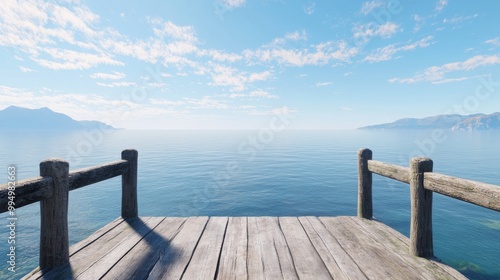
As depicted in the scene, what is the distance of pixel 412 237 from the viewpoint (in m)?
3.47

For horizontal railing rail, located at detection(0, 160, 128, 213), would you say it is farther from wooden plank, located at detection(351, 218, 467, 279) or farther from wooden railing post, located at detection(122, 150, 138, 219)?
wooden plank, located at detection(351, 218, 467, 279)

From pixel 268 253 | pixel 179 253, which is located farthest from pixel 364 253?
pixel 179 253

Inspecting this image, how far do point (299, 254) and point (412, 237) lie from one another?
1.71 metres

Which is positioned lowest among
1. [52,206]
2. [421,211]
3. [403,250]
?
[403,250]

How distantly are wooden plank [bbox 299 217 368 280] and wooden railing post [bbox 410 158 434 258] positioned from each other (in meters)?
1.07

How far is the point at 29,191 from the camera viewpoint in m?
2.72

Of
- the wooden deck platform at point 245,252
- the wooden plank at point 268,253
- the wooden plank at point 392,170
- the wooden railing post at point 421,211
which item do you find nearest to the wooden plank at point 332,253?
the wooden deck platform at point 245,252

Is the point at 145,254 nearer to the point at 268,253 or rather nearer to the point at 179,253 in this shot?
the point at 179,253

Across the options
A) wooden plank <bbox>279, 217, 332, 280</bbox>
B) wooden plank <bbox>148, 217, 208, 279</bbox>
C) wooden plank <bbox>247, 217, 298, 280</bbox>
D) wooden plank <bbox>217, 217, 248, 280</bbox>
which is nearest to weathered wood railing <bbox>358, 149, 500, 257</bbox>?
wooden plank <bbox>279, 217, 332, 280</bbox>

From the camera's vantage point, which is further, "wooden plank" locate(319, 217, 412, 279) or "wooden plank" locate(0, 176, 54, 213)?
"wooden plank" locate(319, 217, 412, 279)

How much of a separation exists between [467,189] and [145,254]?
430 centimetres

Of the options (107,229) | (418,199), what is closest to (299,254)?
(418,199)

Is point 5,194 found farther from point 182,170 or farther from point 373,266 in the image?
point 182,170

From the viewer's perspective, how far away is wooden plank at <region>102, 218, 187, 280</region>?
292cm
